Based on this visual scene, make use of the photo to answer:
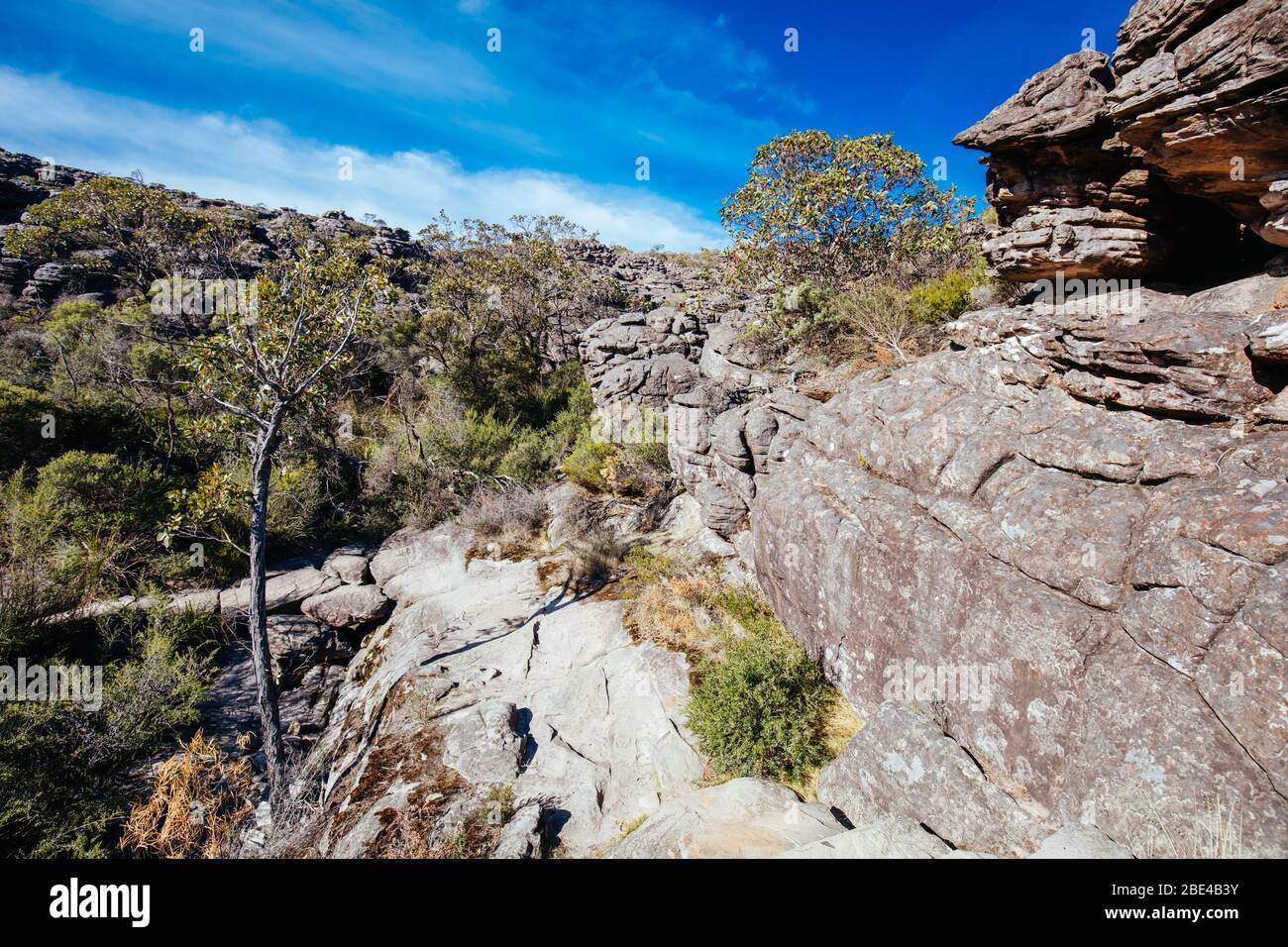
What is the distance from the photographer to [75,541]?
1030 centimetres

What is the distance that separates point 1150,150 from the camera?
516cm

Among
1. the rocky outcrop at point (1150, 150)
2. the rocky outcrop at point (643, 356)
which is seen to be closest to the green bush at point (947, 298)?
the rocky outcrop at point (1150, 150)

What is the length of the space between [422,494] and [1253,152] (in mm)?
16418

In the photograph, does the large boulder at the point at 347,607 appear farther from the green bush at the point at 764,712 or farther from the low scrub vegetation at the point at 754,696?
the green bush at the point at 764,712

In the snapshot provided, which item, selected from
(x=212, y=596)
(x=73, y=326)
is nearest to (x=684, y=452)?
(x=212, y=596)

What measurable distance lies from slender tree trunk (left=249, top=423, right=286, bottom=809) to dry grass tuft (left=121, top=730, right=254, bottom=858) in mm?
474

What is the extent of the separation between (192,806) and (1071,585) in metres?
11.3

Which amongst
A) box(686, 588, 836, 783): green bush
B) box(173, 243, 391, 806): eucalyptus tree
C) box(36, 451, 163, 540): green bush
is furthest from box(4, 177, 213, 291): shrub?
box(686, 588, 836, 783): green bush

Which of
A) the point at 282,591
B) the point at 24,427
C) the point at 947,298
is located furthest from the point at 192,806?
the point at 947,298

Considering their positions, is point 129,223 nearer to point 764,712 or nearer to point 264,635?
point 264,635

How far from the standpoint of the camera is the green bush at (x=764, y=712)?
5.43 meters

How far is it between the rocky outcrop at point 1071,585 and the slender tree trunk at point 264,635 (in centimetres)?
778

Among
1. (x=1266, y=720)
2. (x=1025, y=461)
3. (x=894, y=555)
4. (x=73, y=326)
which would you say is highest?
(x=73, y=326)
